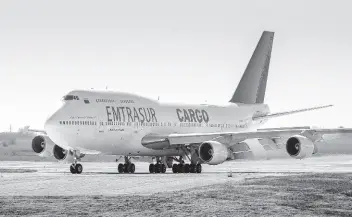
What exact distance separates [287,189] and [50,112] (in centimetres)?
1873

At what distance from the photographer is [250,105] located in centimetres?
5216

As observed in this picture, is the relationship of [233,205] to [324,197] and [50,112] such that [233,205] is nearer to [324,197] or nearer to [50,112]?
[324,197]

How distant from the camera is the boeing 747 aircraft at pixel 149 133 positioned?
38.5 meters

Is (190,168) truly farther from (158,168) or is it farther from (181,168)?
(158,168)

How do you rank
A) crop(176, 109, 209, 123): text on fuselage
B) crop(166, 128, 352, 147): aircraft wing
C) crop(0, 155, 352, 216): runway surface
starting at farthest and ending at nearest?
crop(176, 109, 209, 123): text on fuselage, crop(166, 128, 352, 147): aircraft wing, crop(0, 155, 352, 216): runway surface

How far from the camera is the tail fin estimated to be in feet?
171

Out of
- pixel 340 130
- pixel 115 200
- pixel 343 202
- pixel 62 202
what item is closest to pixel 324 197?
pixel 343 202

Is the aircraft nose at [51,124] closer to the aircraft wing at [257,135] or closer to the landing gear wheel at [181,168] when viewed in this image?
the aircraft wing at [257,135]

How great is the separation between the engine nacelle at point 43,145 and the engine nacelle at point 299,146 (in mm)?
14559

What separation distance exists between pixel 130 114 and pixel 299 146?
33.9 ft

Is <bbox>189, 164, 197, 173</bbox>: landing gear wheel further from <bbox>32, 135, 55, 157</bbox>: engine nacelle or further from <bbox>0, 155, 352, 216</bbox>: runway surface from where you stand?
<bbox>0, 155, 352, 216</bbox>: runway surface

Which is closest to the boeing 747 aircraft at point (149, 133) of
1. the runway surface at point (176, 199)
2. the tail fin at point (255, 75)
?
the tail fin at point (255, 75)

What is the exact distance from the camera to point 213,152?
128 ft

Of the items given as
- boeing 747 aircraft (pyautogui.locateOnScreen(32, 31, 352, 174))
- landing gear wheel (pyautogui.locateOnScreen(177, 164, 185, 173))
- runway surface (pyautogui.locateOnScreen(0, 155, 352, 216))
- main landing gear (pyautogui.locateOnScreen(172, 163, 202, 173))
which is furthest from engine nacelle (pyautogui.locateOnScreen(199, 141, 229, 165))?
runway surface (pyautogui.locateOnScreen(0, 155, 352, 216))
